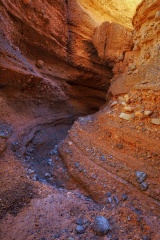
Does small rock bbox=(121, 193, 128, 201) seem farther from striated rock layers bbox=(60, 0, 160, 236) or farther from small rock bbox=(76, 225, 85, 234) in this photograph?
small rock bbox=(76, 225, 85, 234)

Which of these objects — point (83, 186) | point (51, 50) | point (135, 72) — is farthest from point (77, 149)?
point (51, 50)

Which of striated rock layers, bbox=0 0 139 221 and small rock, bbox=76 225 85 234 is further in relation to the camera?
striated rock layers, bbox=0 0 139 221

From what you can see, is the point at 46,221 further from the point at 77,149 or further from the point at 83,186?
the point at 77,149

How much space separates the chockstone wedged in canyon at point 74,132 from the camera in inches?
56.1

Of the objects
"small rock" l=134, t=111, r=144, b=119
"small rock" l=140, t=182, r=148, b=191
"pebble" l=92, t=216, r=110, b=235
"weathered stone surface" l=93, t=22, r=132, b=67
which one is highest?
"weathered stone surface" l=93, t=22, r=132, b=67

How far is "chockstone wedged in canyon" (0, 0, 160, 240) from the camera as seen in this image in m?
1.42

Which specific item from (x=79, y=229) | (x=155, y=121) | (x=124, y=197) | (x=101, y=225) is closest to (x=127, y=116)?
(x=155, y=121)

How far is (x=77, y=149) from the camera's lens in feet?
8.31

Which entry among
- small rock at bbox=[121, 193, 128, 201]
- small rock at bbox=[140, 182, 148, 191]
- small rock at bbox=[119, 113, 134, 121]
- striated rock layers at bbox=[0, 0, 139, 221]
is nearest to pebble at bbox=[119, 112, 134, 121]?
small rock at bbox=[119, 113, 134, 121]

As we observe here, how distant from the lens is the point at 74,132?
290 cm

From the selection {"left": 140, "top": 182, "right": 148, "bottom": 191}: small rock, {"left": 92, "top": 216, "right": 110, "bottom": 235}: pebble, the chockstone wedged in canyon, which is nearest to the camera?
{"left": 92, "top": 216, "right": 110, "bottom": 235}: pebble

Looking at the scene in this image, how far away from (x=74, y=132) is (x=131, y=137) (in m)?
1.18

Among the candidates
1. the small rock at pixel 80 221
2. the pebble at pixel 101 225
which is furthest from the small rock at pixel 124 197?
the small rock at pixel 80 221

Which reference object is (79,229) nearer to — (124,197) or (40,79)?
(124,197)
